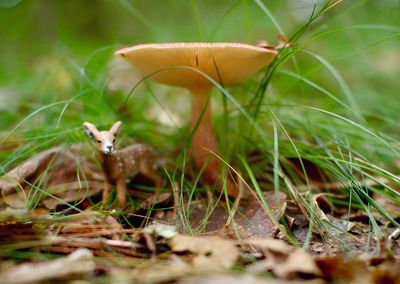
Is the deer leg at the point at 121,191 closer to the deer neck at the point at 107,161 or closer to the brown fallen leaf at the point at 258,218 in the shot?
the deer neck at the point at 107,161

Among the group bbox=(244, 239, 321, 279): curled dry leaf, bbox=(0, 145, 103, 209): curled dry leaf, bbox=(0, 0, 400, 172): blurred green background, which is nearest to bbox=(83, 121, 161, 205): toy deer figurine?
bbox=(0, 145, 103, 209): curled dry leaf

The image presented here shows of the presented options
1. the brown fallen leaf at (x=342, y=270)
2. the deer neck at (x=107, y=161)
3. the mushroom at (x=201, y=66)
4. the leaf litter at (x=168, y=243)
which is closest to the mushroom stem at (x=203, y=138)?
the mushroom at (x=201, y=66)

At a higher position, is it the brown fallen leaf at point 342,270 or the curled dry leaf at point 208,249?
the curled dry leaf at point 208,249

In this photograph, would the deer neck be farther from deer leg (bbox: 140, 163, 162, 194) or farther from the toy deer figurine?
deer leg (bbox: 140, 163, 162, 194)

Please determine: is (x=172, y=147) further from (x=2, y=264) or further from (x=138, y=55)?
(x=2, y=264)

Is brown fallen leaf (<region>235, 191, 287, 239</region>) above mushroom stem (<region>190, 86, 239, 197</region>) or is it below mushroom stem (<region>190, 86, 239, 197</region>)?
below

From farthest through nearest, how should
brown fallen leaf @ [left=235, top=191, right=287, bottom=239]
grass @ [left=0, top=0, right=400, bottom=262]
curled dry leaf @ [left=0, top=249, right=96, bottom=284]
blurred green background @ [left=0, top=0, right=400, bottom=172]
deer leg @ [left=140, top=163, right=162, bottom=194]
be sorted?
blurred green background @ [left=0, top=0, right=400, bottom=172]
deer leg @ [left=140, top=163, right=162, bottom=194]
grass @ [left=0, top=0, right=400, bottom=262]
brown fallen leaf @ [left=235, top=191, right=287, bottom=239]
curled dry leaf @ [left=0, top=249, right=96, bottom=284]

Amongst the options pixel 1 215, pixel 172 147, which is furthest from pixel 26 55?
pixel 1 215

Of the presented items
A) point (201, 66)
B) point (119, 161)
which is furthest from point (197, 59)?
point (119, 161)
